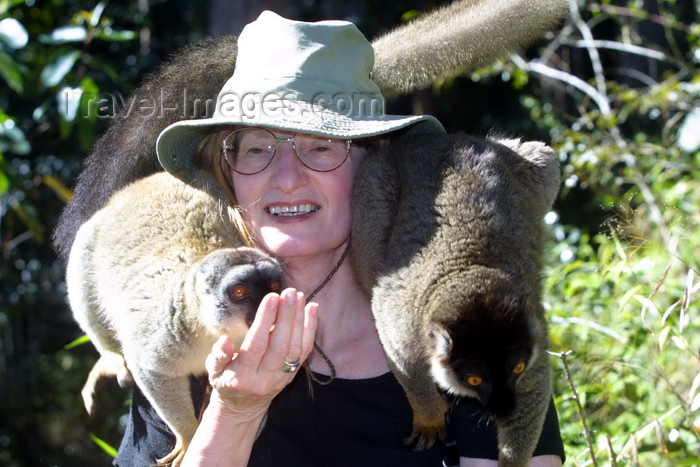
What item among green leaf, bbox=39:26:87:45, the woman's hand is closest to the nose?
the woman's hand

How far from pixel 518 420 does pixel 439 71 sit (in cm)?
152

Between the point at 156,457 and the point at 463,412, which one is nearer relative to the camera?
the point at 463,412

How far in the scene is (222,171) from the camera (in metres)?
2.85

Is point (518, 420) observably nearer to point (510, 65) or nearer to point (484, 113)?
point (510, 65)

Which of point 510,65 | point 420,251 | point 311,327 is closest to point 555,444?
point 420,251

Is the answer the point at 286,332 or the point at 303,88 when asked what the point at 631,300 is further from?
the point at 286,332

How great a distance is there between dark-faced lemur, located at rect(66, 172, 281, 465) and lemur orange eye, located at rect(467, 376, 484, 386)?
2.42ft

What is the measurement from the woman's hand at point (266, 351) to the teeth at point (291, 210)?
560 mm

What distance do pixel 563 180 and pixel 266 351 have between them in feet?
12.4

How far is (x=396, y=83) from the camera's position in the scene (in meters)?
3.22

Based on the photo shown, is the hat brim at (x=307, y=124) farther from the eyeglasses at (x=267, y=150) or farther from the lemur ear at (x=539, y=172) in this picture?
the lemur ear at (x=539, y=172)

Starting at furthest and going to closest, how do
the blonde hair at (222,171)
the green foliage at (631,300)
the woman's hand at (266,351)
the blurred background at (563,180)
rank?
1. the blurred background at (563,180)
2. the green foliage at (631,300)
3. the blonde hair at (222,171)
4. the woman's hand at (266,351)

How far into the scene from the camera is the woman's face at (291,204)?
2.60 m

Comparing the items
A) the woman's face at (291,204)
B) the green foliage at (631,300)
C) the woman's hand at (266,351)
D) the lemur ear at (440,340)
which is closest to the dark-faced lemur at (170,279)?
the woman's face at (291,204)
